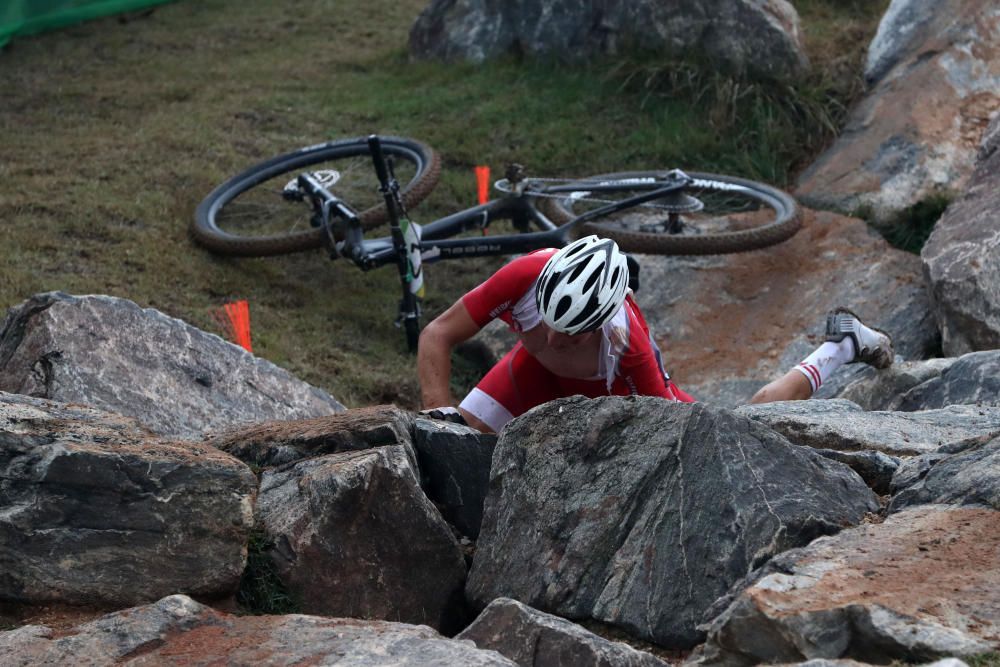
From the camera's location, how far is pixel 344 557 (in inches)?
175

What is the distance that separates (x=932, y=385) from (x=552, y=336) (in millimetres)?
2381

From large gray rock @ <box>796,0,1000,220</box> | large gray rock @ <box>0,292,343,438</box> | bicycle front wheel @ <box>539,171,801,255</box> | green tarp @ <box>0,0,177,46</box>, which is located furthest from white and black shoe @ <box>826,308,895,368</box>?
green tarp @ <box>0,0,177,46</box>

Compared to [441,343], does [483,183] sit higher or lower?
lower

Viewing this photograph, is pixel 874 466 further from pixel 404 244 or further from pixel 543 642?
pixel 404 244

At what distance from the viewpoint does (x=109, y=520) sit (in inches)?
165

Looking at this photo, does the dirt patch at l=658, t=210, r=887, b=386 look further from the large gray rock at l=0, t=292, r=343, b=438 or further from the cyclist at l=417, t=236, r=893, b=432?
the large gray rock at l=0, t=292, r=343, b=438

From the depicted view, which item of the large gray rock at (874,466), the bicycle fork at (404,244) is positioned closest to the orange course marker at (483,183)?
the bicycle fork at (404,244)

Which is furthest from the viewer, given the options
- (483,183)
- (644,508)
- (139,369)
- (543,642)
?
(483,183)

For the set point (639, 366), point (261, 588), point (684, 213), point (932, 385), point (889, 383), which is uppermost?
point (639, 366)

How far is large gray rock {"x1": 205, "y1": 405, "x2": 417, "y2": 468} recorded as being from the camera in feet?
15.9

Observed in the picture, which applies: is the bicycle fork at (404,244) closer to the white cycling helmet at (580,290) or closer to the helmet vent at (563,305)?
the white cycling helmet at (580,290)

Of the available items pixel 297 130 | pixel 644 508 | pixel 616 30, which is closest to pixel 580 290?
pixel 644 508

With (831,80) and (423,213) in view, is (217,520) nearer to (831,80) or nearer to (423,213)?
(423,213)

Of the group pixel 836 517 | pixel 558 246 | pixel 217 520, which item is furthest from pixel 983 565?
pixel 558 246
